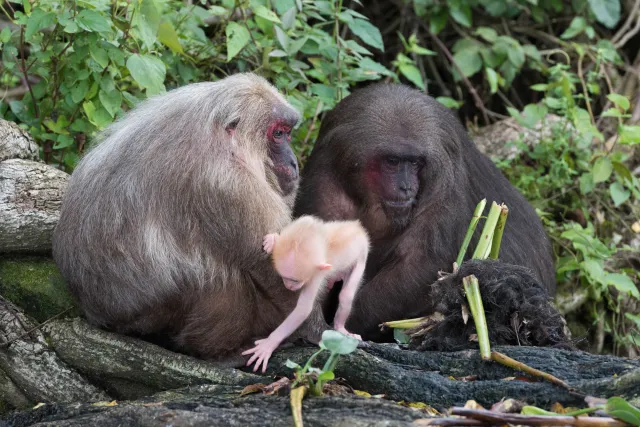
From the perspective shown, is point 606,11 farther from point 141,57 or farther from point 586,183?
point 141,57

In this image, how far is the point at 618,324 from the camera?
8234mm

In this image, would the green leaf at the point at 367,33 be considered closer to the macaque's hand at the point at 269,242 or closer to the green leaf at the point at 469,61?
the green leaf at the point at 469,61

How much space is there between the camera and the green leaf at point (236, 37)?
672cm

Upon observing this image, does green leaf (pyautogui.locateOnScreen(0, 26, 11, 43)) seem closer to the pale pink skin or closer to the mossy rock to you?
the mossy rock

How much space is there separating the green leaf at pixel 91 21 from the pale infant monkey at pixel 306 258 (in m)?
1.83

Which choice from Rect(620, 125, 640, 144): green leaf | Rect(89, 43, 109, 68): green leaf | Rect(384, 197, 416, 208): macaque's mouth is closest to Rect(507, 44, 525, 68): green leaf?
Rect(620, 125, 640, 144): green leaf

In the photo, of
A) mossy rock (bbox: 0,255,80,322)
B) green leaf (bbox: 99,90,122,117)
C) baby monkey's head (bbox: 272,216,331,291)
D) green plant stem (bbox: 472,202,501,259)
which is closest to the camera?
baby monkey's head (bbox: 272,216,331,291)

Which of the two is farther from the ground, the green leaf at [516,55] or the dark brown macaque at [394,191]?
the green leaf at [516,55]

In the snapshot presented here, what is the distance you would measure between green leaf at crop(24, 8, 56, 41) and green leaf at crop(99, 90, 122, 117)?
2.13ft

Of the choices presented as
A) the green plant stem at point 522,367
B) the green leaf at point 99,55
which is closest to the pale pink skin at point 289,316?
the green plant stem at point 522,367

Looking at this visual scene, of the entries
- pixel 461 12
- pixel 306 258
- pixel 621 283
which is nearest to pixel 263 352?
pixel 306 258

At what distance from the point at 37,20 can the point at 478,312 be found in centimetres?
318

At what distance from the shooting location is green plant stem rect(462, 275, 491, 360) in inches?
184

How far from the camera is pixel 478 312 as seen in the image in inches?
194
